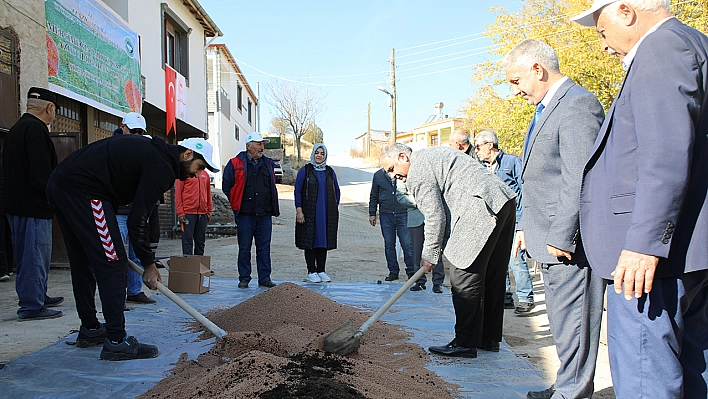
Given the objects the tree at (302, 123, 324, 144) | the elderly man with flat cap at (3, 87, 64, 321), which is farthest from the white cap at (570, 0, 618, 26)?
the tree at (302, 123, 324, 144)

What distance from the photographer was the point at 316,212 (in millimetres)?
6016

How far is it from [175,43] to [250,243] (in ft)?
28.4

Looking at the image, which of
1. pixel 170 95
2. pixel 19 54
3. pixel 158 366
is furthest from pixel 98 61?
pixel 158 366

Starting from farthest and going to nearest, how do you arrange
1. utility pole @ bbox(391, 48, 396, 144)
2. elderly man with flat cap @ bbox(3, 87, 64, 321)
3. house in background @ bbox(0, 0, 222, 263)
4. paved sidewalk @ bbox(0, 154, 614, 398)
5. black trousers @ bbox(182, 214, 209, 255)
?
utility pole @ bbox(391, 48, 396, 144)
black trousers @ bbox(182, 214, 209, 255)
house in background @ bbox(0, 0, 222, 263)
elderly man with flat cap @ bbox(3, 87, 64, 321)
paved sidewalk @ bbox(0, 154, 614, 398)

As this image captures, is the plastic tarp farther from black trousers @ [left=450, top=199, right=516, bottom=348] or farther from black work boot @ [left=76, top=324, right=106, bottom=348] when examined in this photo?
black trousers @ [left=450, top=199, right=516, bottom=348]

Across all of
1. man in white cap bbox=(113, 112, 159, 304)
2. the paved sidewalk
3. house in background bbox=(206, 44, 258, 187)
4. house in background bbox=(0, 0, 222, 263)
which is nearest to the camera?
the paved sidewalk

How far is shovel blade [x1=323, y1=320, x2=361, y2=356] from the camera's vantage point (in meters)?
2.90

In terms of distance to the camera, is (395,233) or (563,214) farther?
(395,233)

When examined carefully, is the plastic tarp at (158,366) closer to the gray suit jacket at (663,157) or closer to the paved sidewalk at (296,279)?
the paved sidewalk at (296,279)

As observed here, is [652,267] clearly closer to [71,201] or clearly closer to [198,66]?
[71,201]

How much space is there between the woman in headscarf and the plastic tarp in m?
1.87

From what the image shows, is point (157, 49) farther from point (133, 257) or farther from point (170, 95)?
point (133, 257)

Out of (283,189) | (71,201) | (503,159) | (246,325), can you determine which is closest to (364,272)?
(503,159)

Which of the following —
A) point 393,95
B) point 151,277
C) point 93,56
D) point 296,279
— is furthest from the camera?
point 393,95
